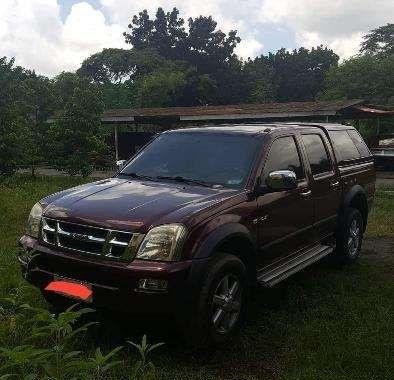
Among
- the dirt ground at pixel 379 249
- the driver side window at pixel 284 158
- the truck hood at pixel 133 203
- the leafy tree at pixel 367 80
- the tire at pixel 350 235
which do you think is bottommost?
the dirt ground at pixel 379 249

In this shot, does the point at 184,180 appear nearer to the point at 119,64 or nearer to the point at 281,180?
the point at 281,180

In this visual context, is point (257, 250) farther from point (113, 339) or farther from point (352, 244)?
point (352, 244)

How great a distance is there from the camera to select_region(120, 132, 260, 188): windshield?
4633 millimetres

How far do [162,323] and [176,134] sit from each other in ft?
8.03

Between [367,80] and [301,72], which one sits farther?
[301,72]

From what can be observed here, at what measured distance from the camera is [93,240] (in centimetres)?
372

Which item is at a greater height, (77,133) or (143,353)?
(77,133)

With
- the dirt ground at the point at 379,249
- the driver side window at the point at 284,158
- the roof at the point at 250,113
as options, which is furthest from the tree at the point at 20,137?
the driver side window at the point at 284,158

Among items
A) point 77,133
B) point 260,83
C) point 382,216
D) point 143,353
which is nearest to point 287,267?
point 143,353

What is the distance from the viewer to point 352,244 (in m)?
6.69

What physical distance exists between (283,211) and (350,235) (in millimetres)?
2149

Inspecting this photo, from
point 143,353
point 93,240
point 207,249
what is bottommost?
point 143,353

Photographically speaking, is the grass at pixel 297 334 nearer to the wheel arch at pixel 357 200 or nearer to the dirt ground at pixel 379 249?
the dirt ground at pixel 379 249

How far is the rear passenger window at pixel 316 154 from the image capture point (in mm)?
5613
